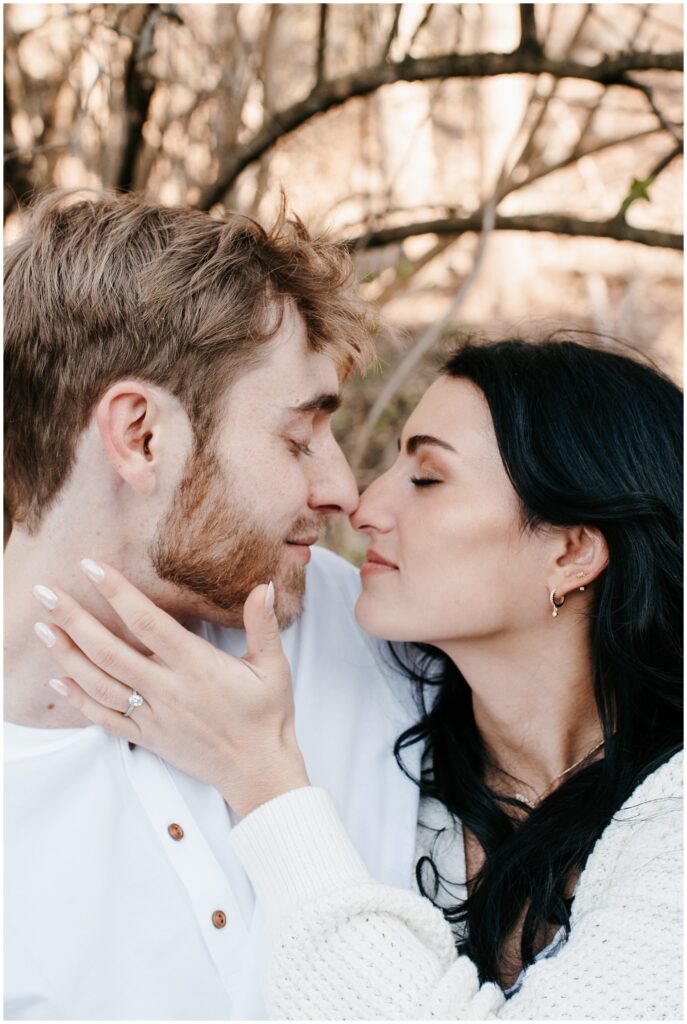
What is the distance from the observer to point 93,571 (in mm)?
1804

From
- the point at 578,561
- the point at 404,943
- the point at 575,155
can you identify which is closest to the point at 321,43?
the point at 575,155

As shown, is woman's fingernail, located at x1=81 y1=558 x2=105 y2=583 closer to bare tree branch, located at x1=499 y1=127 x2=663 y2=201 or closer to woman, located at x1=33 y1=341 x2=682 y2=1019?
woman, located at x1=33 y1=341 x2=682 y2=1019

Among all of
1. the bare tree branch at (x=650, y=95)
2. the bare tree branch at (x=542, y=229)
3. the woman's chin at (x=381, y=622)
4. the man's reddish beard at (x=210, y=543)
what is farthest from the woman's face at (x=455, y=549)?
the bare tree branch at (x=650, y=95)

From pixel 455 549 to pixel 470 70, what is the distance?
134 centimetres

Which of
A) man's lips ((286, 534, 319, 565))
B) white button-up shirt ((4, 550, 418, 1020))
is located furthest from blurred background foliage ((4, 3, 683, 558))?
white button-up shirt ((4, 550, 418, 1020))

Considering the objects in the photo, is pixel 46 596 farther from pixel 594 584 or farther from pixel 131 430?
pixel 594 584

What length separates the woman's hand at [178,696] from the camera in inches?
70.8

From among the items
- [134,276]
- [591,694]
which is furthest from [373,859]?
[134,276]

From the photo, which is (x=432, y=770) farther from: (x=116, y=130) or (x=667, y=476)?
(x=116, y=130)

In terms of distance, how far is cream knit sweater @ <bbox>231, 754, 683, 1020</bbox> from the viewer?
1.55m

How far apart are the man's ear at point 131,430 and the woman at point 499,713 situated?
23cm

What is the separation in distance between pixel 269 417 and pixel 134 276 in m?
0.42

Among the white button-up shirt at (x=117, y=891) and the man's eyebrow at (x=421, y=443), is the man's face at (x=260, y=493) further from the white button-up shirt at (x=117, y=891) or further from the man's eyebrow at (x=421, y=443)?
the white button-up shirt at (x=117, y=891)

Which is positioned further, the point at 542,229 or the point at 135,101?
the point at 542,229
